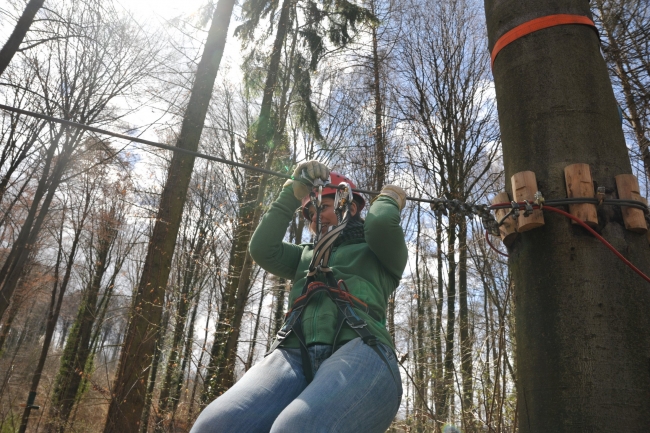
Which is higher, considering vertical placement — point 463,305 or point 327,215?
point 463,305

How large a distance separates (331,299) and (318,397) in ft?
1.51

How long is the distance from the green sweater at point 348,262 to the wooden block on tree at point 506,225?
423mm

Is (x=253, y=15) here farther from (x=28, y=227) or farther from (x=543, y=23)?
(x=543, y=23)

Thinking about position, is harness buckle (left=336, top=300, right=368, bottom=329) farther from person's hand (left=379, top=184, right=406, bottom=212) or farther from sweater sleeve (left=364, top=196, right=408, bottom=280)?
person's hand (left=379, top=184, right=406, bottom=212)

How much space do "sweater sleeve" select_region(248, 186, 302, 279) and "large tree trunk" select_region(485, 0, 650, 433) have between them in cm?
107

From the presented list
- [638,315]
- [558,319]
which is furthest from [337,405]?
[638,315]

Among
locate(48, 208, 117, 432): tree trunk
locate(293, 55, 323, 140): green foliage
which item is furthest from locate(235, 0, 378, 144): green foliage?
locate(48, 208, 117, 432): tree trunk

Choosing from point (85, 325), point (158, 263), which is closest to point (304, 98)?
point (158, 263)

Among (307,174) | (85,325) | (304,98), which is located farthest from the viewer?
(85,325)

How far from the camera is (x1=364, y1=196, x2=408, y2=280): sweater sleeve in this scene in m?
2.01

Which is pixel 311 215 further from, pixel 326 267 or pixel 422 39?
pixel 422 39

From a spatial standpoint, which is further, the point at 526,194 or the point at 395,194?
the point at 395,194

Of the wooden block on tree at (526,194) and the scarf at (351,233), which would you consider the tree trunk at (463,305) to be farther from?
the wooden block on tree at (526,194)

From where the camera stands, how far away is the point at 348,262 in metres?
2.11
